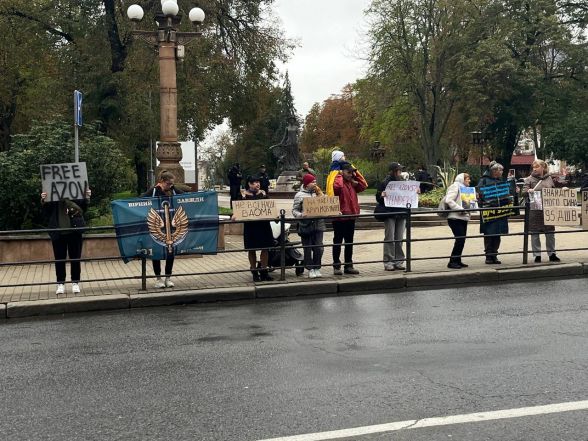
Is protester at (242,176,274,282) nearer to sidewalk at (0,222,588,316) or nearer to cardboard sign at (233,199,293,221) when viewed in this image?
cardboard sign at (233,199,293,221)

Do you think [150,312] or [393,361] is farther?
[150,312]

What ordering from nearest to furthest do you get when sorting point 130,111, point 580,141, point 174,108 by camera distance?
1. point 174,108
2. point 130,111
3. point 580,141

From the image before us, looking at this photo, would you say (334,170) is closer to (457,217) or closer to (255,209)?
(255,209)

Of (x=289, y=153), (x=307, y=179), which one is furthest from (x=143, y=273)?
(x=289, y=153)

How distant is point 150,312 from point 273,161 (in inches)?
2993

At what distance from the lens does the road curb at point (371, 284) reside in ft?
34.9

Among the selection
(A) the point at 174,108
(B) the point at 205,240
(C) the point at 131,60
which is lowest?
(B) the point at 205,240

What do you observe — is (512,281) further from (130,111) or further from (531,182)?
(130,111)

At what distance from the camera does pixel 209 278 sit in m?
11.4

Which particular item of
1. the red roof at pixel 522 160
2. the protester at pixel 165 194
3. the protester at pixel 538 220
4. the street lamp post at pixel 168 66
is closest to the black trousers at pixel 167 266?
the protester at pixel 165 194

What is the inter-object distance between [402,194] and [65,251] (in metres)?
5.47

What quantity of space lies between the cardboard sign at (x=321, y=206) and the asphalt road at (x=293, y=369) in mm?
1971

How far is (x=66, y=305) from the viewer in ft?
30.9

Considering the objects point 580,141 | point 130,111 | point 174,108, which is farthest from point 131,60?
point 580,141
